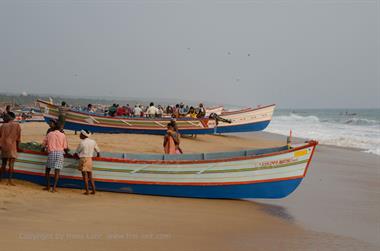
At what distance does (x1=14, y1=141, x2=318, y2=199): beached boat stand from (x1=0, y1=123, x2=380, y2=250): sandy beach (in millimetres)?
203

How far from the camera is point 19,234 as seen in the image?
570cm

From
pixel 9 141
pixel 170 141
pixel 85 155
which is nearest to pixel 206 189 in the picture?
pixel 170 141

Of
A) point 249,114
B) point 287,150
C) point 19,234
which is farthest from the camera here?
point 249,114

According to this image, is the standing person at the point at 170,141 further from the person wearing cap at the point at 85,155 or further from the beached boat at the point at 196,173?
the person wearing cap at the point at 85,155

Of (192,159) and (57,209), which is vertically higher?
(192,159)

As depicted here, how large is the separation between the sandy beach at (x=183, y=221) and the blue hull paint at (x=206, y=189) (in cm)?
15

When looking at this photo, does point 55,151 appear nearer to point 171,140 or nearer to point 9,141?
point 9,141

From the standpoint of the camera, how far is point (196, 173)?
8.66m

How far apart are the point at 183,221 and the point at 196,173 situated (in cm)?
172

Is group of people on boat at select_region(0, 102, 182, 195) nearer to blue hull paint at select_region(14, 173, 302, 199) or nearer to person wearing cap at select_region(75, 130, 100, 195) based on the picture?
person wearing cap at select_region(75, 130, 100, 195)

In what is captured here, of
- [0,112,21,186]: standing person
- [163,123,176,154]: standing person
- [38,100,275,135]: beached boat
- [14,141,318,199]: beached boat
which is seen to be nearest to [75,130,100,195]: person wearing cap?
[14,141,318,199]: beached boat

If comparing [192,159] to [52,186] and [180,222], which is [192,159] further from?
[52,186]

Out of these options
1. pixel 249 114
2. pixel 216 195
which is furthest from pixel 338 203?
pixel 249 114

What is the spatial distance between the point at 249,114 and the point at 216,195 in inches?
620
